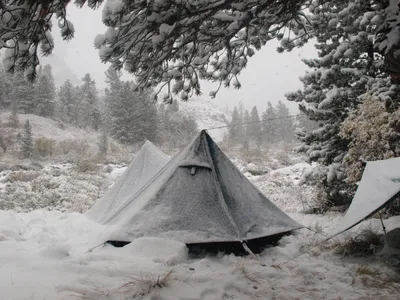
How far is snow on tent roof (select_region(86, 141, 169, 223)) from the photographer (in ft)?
18.9

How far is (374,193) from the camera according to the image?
3.24 metres

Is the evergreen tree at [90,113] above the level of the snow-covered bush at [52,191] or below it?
above

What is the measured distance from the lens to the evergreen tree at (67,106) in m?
34.5

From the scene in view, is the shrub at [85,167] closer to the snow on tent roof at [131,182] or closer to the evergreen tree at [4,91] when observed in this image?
the snow on tent roof at [131,182]

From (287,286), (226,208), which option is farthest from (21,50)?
(287,286)

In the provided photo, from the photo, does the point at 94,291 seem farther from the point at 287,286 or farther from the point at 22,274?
the point at 287,286

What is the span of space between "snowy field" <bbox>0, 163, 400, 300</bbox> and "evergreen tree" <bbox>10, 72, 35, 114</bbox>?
106ft

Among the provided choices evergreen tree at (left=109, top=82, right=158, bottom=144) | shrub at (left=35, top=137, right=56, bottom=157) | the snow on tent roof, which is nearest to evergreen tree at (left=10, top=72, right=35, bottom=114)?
evergreen tree at (left=109, top=82, right=158, bottom=144)

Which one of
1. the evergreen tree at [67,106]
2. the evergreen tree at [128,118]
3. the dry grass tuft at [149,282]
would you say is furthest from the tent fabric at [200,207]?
the evergreen tree at [67,106]

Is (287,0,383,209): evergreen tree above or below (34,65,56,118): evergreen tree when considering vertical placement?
below

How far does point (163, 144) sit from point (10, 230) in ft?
90.6

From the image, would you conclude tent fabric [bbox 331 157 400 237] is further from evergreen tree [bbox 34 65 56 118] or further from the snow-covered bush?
evergreen tree [bbox 34 65 56 118]

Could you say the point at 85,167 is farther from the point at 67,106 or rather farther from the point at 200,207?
the point at 67,106

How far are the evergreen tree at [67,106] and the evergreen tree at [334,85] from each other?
32670 mm
